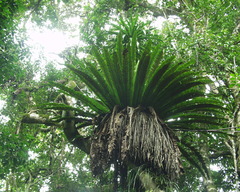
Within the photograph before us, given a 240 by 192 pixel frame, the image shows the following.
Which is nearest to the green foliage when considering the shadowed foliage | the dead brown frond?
the shadowed foliage

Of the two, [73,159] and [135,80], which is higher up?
[135,80]

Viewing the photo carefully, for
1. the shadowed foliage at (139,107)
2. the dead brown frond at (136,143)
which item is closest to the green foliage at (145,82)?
the shadowed foliage at (139,107)

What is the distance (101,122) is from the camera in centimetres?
260

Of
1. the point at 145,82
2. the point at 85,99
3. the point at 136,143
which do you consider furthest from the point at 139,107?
the point at 85,99

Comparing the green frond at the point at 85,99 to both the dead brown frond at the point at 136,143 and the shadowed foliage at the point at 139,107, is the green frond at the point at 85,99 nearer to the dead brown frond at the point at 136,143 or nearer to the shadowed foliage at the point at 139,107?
the shadowed foliage at the point at 139,107

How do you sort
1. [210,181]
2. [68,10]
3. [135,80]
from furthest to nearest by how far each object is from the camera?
[68,10], [210,181], [135,80]

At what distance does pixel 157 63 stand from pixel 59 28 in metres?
5.01

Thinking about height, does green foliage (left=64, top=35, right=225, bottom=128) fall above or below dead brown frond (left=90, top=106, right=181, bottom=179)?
above

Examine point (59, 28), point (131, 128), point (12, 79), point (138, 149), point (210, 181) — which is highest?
point (59, 28)

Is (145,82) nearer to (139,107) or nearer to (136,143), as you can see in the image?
(139,107)

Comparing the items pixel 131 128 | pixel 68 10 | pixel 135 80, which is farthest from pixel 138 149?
pixel 68 10

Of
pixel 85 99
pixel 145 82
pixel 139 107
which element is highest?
pixel 145 82

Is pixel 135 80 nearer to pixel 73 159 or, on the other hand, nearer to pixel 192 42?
pixel 192 42

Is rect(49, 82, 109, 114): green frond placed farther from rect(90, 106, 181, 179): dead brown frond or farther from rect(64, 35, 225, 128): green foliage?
rect(90, 106, 181, 179): dead brown frond
